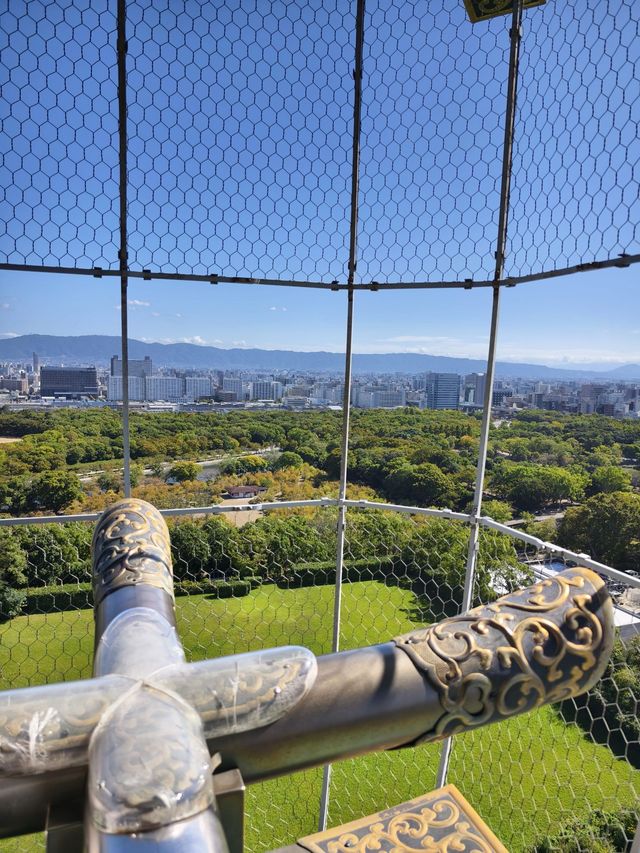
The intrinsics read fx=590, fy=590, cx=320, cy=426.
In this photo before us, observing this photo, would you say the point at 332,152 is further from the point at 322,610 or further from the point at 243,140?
the point at 322,610

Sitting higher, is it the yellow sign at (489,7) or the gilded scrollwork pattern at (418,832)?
the yellow sign at (489,7)

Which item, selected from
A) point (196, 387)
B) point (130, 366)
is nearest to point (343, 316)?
point (130, 366)

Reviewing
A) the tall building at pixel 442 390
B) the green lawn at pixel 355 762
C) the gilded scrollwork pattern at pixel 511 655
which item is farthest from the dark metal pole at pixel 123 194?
the tall building at pixel 442 390

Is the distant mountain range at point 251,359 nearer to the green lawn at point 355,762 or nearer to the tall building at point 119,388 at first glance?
the tall building at point 119,388

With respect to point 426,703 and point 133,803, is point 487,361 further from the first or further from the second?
point 133,803

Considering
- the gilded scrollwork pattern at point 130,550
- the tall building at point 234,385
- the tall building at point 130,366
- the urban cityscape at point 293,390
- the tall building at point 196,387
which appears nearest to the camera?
the gilded scrollwork pattern at point 130,550

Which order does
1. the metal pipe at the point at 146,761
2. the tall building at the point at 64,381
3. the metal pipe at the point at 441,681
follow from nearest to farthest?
1. the metal pipe at the point at 146,761
2. the metal pipe at the point at 441,681
3. the tall building at the point at 64,381

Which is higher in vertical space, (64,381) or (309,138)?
(309,138)
